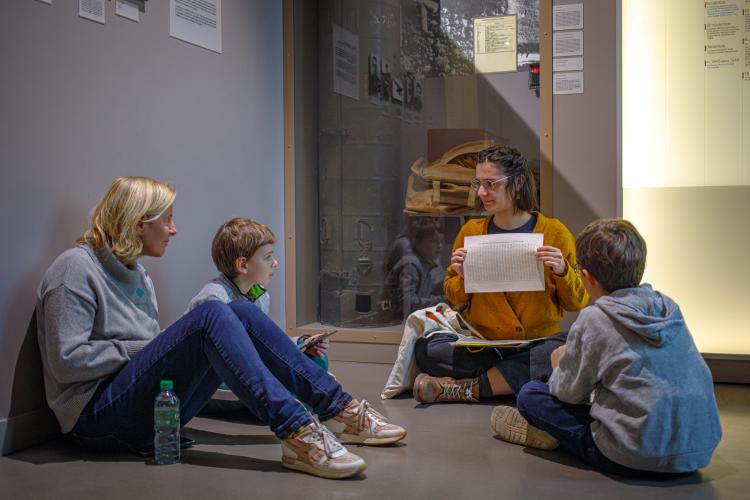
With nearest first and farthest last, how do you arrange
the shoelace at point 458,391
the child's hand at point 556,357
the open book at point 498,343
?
the child's hand at point 556,357 < the open book at point 498,343 < the shoelace at point 458,391

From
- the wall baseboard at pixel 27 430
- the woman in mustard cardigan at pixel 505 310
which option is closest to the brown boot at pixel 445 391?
the woman in mustard cardigan at pixel 505 310

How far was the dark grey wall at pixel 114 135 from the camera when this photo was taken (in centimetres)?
247

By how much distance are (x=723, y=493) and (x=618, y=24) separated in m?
2.19

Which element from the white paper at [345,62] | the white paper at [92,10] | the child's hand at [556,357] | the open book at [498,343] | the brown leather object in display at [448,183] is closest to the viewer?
the child's hand at [556,357]

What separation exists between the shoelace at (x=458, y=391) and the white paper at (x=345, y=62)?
Result: 64.8 inches

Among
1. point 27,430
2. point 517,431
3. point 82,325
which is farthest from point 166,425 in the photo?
point 517,431

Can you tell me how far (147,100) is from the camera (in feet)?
10.0

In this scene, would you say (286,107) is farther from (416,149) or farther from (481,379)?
(481,379)

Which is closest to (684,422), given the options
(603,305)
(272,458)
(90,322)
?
(603,305)

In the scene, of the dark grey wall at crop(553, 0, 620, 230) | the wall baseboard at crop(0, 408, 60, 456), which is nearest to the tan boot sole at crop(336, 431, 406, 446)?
the wall baseboard at crop(0, 408, 60, 456)

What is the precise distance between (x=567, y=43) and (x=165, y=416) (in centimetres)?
241

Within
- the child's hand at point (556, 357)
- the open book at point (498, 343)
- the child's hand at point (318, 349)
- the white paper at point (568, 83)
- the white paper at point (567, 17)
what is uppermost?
the white paper at point (567, 17)

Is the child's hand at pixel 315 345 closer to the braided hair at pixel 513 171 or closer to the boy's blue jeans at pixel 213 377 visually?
the boy's blue jeans at pixel 213 377

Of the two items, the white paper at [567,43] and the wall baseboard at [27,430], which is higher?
the white paper at [567,43]
